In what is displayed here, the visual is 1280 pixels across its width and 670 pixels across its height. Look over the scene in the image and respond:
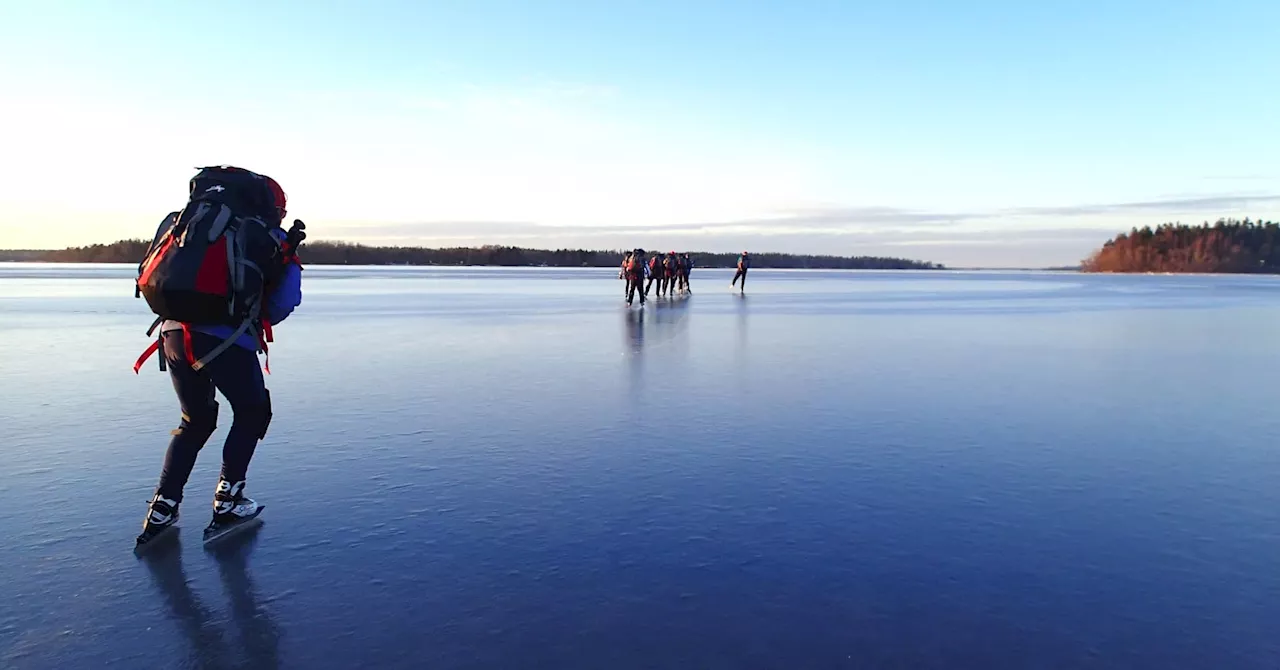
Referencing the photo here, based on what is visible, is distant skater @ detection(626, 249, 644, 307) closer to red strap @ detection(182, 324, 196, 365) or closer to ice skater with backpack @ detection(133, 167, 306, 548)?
ice skater with backpack @ detection(133, 167, 306, 548)

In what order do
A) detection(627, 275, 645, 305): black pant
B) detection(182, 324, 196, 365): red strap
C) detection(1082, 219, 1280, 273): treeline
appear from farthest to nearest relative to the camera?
detection(1082, 219, 1280, 273): treeline, detection(627, 275, 645, 305): black pant, detection(182, 324, 196, 365): red strap

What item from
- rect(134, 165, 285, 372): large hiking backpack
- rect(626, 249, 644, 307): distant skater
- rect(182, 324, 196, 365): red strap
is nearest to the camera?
rect(134, 165, 285, 372): large hiking backpack

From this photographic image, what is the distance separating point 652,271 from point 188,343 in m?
24.0

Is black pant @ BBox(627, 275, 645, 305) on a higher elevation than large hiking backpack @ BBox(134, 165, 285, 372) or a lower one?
lower

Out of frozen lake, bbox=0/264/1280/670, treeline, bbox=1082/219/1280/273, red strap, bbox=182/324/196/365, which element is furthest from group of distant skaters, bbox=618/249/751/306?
treeline, bbox=1082/219/1280/273

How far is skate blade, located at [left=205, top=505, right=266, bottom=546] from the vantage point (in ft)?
12.2

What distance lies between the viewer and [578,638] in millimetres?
2729

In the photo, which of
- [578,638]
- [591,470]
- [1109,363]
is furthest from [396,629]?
[1109,363]

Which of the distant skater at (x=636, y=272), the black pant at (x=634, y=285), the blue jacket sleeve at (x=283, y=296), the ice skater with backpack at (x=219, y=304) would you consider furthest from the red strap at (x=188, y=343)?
the black pant at (x=634, y=285)

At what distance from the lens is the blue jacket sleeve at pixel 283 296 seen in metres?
3.92

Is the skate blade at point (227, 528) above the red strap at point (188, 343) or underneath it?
underneath

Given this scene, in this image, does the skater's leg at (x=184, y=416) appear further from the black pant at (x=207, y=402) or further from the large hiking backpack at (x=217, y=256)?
the large hiking backpack at (x=217, y=256)

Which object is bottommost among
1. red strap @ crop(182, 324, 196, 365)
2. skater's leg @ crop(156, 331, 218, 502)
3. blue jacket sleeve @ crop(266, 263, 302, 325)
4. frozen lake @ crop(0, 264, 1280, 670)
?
frozen lake @ crop(0, 264, 1280, 670)

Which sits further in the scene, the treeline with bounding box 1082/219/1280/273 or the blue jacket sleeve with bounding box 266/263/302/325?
the treeline with bounding box 1082/219/1280/273
